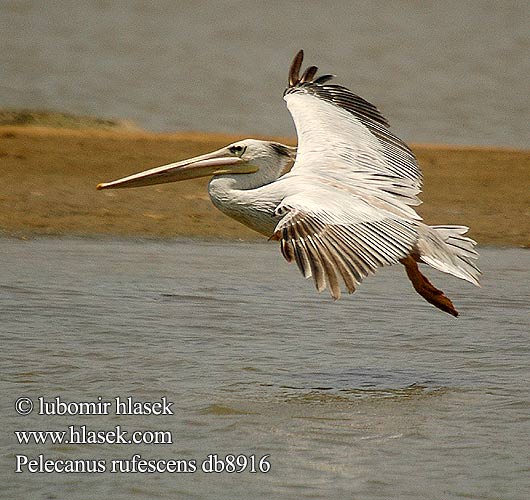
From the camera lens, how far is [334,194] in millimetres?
5633

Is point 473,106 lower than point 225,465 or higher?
higher

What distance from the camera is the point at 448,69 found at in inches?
693

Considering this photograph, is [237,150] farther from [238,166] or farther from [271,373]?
[271,373]

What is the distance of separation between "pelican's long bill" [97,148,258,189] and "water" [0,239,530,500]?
2.36ft

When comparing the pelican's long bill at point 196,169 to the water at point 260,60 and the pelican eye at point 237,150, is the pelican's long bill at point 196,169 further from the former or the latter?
the water at point 260,60

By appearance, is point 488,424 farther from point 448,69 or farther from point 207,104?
point 448,69

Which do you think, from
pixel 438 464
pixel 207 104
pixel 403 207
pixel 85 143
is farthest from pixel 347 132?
pixel 207 104

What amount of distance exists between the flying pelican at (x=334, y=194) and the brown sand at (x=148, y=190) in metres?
2.76

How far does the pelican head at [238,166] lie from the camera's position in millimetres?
6508

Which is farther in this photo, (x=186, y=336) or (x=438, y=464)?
(x=186, y=336)

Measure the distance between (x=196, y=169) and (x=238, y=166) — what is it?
0.93 ft

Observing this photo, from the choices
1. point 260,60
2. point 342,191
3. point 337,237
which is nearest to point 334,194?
point 342,191

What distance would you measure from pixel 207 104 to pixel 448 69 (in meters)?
4.16

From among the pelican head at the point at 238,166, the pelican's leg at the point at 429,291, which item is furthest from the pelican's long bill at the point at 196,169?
the pelican's leg at the point at 429,291
